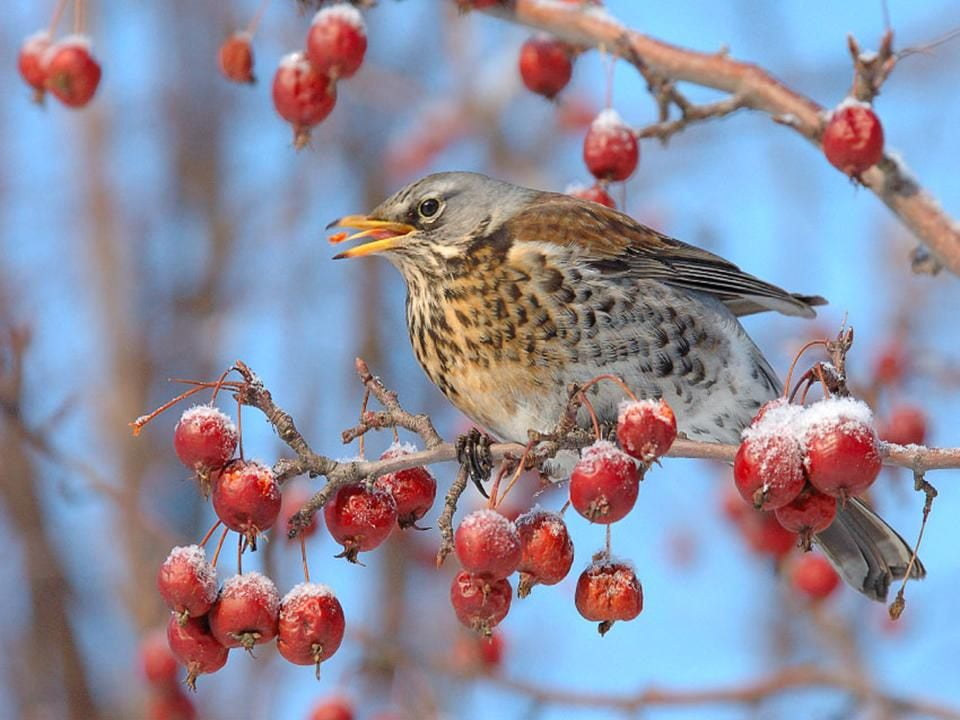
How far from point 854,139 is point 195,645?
1729 millimetres

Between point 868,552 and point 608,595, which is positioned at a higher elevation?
point 868,552

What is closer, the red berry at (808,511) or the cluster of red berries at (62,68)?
the red berry at (808,511)

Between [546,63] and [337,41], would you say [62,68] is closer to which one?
[337,41]

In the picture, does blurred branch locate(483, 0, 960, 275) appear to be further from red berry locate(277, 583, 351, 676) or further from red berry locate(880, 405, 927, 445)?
red berry locate(277, 583, 351, 676)

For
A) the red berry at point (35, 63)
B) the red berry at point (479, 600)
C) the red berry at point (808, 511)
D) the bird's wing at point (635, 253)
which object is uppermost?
the red berry at point (35, 63)

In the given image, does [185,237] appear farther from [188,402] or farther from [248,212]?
[188,402]

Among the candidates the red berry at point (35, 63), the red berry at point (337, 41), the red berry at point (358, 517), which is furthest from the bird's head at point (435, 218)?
the red berry at point (358, 517)

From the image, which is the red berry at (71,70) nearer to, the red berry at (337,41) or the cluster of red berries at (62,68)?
the cluster of red berries at (62,68)

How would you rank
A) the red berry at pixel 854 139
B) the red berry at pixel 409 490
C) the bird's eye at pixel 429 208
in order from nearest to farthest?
the red berry at pixel 409 490
the red berry at pixel 854 139
the bird's eye at pixel 429 208

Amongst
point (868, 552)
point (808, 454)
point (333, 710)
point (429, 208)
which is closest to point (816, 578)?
point (868, 552)

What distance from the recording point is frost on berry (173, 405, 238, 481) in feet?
6.61

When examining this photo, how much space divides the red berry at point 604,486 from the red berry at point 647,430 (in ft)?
0.11

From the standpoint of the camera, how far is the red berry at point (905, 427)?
10.6ft

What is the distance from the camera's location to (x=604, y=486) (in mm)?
2000
